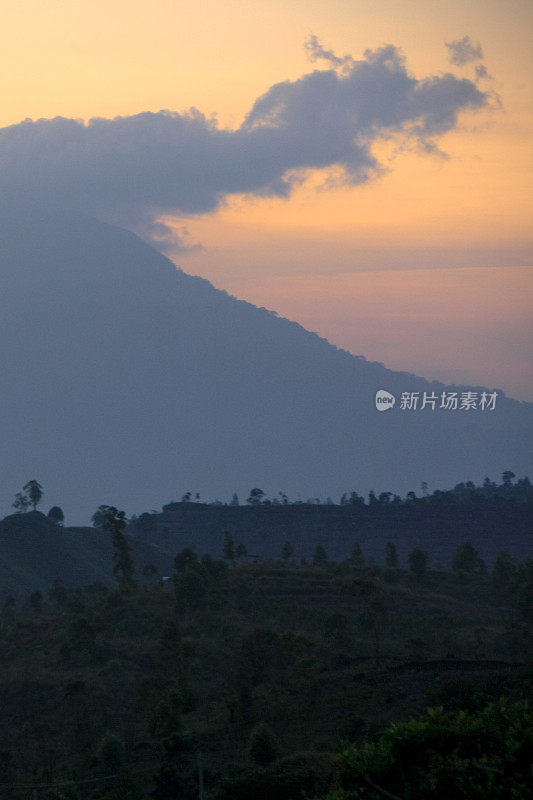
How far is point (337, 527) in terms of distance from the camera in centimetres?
17138

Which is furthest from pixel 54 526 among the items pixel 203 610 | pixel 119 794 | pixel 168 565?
pixel 119 794

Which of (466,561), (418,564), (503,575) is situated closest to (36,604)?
(418,564)

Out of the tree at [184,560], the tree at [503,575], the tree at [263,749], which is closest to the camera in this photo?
the tree at [263,749]

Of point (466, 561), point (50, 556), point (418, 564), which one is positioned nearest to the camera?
point (418, 564)

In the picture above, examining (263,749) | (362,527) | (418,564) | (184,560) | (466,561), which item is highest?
(362,527)

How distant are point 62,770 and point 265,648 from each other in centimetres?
2089

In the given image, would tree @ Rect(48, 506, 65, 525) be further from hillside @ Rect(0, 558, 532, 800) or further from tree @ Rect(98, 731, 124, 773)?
tree @ Rect(98, 731, 124, 773)

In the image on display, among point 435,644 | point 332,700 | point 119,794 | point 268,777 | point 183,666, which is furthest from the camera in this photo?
point 435,644

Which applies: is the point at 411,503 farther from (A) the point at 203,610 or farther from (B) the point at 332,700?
(B) the point at 332,700

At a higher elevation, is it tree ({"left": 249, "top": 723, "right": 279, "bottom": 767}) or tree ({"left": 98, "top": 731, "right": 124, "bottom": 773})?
tree ({"left": 249, "top": 723, "right": 279, "bottom": 767})

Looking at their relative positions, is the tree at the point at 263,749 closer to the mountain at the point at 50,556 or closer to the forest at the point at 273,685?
the forest at the point at 273,685

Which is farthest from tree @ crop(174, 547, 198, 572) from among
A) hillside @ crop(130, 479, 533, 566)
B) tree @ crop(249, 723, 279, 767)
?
tree @ crop(249, 723, 279, 767)

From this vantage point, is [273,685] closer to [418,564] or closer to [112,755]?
[112,755]

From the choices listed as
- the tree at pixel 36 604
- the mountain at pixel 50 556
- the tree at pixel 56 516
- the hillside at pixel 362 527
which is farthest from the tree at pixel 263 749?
the tree at pixel 56 516
